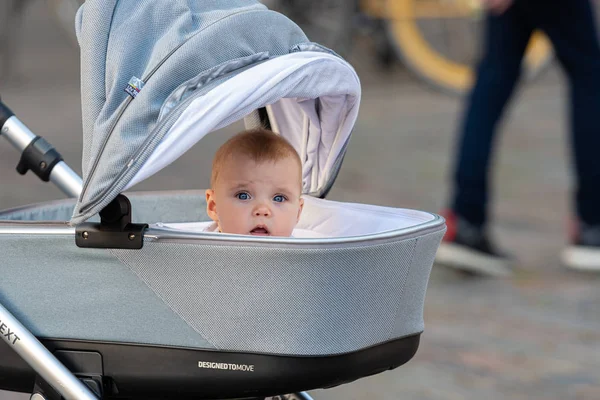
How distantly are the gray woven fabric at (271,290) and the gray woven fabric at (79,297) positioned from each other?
28 millimetres

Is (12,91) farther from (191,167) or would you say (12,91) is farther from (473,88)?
(473,88)

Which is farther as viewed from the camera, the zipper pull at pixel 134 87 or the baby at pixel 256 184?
the baby at pixel 256 184

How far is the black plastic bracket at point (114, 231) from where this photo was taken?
1.96m

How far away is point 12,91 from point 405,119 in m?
2.82

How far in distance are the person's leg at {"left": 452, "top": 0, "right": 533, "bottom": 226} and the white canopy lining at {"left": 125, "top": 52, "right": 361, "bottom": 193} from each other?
1882 mm

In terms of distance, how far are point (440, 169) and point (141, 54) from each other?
13.3ft

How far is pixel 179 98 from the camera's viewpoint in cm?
196

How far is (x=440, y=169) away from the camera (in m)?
5.95

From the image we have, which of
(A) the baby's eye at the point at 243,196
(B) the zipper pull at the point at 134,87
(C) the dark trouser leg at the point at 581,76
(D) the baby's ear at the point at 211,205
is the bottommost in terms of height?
(A) the baby's eye at the point at 243,196

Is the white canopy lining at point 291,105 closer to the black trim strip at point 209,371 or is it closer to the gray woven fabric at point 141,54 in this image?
the gray woven fabric at point 141,54

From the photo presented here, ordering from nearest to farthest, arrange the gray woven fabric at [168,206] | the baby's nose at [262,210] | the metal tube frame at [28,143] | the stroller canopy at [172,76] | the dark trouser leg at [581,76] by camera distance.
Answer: the stroller canopy at [172,76]
the baby's nose at [262,210]
the metal tube frame at [28,143]
the gray woven fabric at [168,206]
the dark trouser leg at [581,76]

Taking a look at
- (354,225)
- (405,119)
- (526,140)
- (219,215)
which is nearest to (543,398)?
(354,225)

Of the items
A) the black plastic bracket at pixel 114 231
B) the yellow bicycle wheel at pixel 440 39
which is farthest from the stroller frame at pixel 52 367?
the yellow bicycle wheel at pixel 440 39

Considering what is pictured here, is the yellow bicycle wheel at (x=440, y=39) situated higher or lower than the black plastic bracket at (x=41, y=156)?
higher
